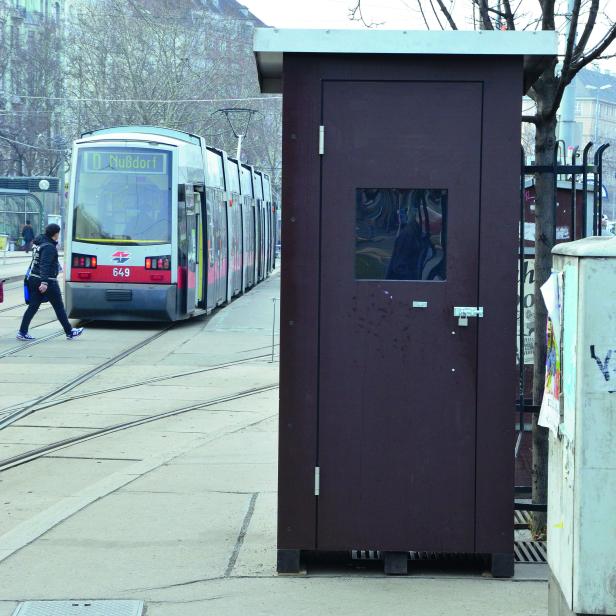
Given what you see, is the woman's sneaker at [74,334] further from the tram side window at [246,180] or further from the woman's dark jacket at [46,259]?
the tram side window at [246,180]

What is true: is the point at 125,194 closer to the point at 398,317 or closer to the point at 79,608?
the point at 398,317

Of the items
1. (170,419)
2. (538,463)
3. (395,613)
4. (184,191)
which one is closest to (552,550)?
(395,613)

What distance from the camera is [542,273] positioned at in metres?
6.30

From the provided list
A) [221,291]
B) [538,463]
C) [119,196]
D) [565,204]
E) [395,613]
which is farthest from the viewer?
[221,291]

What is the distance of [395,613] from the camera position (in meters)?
5.00

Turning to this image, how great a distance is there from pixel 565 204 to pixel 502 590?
2754 mm

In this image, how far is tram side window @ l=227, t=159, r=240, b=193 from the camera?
26438mm

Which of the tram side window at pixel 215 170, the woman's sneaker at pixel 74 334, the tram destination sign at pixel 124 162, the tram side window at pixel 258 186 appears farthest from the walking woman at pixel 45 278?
the tram side window at pixel 258 186

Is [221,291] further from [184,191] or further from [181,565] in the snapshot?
[181,565]

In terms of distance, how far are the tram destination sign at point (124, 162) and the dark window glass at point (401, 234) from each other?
1467cm

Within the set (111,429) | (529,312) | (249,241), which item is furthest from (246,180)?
(529,312)

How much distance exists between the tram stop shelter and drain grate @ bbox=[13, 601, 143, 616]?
793 millimetres

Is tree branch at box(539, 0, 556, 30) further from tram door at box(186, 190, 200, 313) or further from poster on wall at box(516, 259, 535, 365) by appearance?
tram door at box(186, 190, 200, 313)

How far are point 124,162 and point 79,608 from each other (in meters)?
15.3
